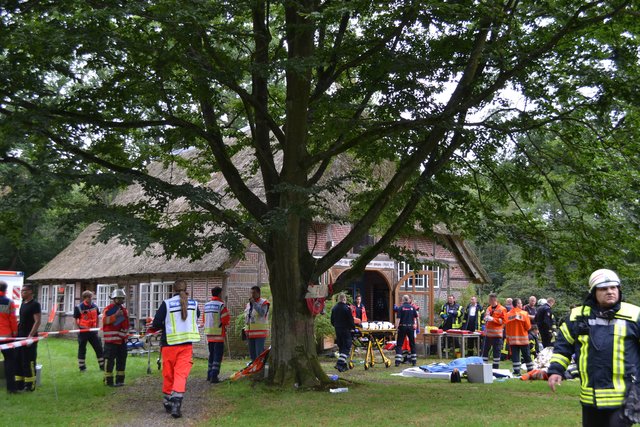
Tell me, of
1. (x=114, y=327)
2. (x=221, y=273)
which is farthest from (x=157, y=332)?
(x=221, y=273)

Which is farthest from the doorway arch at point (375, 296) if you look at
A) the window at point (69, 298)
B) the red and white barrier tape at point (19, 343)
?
the red and white barrier tape at point (19, 343)

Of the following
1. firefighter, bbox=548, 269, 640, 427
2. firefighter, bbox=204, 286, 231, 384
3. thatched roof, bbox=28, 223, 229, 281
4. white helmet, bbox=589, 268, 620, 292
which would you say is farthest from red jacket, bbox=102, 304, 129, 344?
white helmet, bbox=589, 268, 620, 292

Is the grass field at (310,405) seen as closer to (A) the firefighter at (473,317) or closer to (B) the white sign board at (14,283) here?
(A) the firefighter at (473,317)

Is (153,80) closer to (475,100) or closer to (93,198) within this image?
(93,198)

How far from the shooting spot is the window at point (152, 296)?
25.0 metres

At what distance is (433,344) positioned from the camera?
23484 mm

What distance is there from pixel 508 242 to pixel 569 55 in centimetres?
356

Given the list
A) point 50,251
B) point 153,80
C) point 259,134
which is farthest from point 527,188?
point 50,251

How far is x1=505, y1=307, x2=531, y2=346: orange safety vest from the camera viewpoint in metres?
16.8

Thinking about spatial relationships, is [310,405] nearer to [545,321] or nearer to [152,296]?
[545,321]

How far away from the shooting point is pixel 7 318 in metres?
13.0

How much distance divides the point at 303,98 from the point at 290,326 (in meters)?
4.27

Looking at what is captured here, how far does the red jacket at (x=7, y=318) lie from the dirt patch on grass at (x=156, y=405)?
220cm

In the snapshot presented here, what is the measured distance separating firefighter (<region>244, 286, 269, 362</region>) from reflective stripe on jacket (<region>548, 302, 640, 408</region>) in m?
10.4
